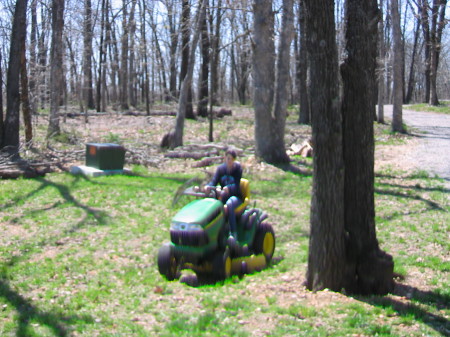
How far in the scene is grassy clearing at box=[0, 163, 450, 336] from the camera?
5152mm

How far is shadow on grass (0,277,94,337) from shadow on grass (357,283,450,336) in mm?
3120

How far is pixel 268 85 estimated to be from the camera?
14.7m

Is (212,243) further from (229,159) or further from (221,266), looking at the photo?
(229,159)

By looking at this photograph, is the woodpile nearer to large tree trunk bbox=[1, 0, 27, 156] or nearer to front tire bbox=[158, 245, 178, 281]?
large tree trunk bbox=[1, 0, 27, 156]

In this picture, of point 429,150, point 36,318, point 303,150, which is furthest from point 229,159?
point 429,150

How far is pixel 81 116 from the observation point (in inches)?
1125

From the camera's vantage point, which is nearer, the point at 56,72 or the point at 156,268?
the point at 156,268

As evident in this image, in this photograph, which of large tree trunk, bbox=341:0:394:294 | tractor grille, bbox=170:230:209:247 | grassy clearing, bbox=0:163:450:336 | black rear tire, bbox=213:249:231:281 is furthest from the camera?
black rear tire, bbox=213:249:231:281

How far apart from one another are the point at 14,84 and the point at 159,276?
37.1 ft

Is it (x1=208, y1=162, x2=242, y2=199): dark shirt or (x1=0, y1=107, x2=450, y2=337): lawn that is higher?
(x1=208, y1=162, x2=242, y2=199): dark shirt

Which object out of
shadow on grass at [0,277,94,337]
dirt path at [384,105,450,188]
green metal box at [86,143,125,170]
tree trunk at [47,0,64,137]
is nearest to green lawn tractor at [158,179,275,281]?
shadow on grass at [0,277,94,337]

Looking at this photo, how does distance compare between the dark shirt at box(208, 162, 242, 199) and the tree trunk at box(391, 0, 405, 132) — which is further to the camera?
the tree trunk at box(391, 0, 405, 132)

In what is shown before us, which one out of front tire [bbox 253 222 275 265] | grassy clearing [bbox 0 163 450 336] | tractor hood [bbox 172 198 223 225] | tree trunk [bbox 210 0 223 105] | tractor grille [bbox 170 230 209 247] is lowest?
grassy clearing [bbox 0 163 450 336]

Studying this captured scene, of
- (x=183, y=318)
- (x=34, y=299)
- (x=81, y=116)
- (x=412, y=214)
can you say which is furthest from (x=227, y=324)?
(x=81, y=116)
